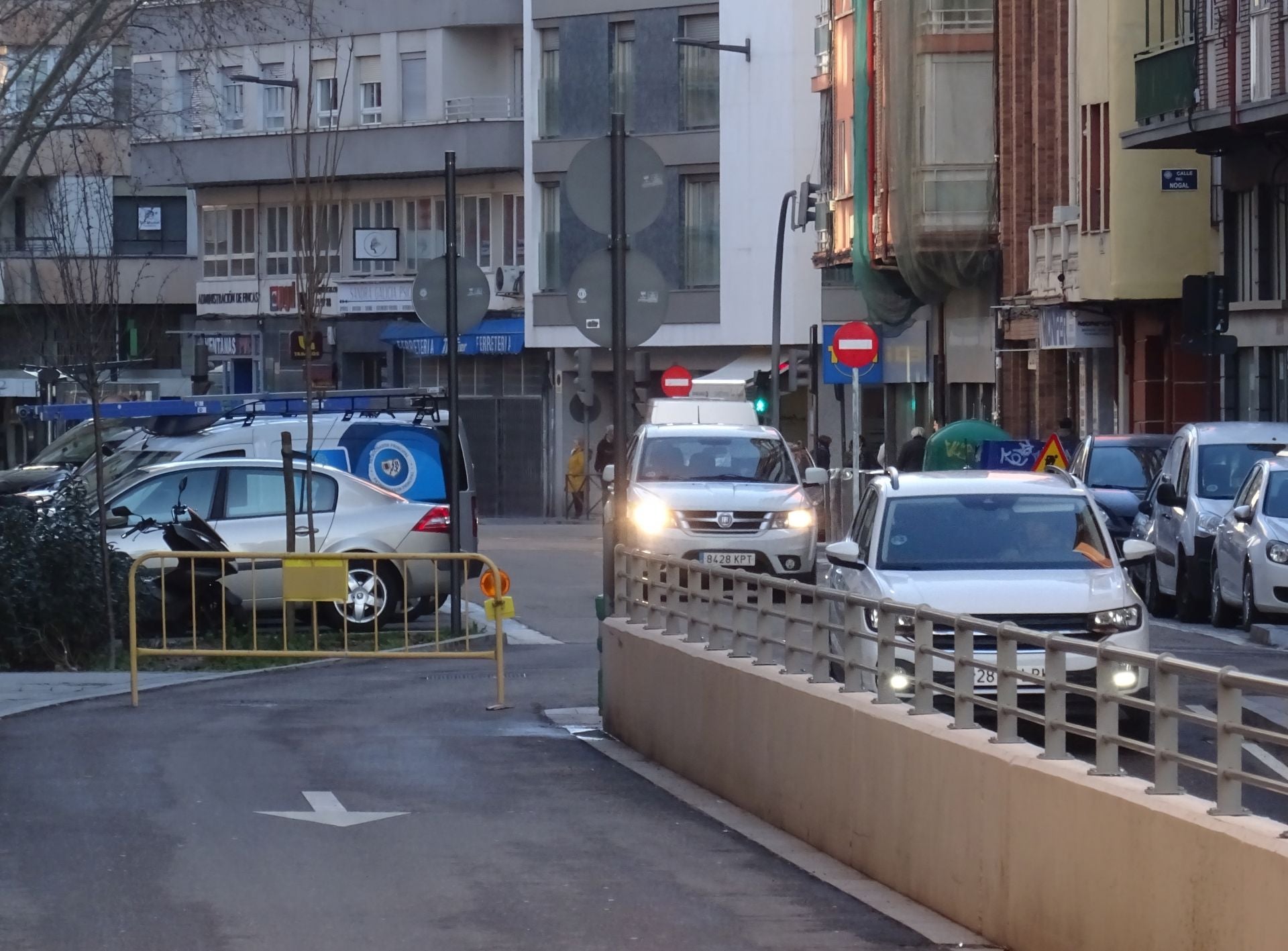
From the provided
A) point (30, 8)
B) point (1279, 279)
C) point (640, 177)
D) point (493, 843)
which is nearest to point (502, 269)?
point (1279, 279)

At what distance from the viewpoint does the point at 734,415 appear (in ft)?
122

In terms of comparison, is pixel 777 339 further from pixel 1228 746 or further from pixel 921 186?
pixel 1228 746

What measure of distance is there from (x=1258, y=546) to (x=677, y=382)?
89.3 ft

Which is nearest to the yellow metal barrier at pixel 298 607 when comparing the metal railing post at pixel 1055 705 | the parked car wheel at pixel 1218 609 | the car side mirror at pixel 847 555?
the car side mirror at pixel 847 555

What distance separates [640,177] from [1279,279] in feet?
64.3

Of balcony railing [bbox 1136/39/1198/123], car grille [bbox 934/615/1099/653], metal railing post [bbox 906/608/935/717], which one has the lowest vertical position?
car grille [bbox 934/615/1099/653]

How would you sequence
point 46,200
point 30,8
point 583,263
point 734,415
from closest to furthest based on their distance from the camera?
point 583,263, point 30,8, point 46,200, point 734,415

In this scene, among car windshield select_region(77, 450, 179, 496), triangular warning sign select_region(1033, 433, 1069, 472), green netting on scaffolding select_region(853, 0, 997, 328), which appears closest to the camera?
car windshield select_region(77, 450, 179, 496)

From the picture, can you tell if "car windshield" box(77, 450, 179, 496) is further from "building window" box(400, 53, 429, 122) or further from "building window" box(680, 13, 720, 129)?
"building window" box(400, 53, 429, 122)

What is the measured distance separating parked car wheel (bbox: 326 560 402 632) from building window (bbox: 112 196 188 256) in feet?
152

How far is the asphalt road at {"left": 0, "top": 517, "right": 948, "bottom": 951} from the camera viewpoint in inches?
306

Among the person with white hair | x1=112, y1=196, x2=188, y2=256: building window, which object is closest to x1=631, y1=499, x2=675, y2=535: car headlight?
the person with white hair

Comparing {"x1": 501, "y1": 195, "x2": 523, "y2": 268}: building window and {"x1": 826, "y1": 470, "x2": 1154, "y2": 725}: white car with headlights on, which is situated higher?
{"x1": 501, "y1": 195, "x2": 523, "y2": 268}: building window

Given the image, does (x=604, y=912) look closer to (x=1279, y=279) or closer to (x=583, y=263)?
(x=583, y=263)
